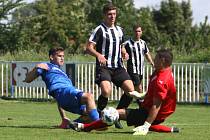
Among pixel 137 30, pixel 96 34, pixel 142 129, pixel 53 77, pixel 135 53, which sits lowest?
pixel 142 129

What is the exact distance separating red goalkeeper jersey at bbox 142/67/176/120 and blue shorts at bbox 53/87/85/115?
1.10m

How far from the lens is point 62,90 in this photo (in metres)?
11.3

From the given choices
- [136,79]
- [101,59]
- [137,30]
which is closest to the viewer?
[101,59]

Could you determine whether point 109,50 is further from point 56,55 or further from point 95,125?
point 95,125

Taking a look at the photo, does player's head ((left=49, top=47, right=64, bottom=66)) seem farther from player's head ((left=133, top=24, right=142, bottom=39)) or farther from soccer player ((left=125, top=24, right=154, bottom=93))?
soccer player ((left=125, top=24, right=154, bottom=93))

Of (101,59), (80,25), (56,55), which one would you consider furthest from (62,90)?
(80,25)

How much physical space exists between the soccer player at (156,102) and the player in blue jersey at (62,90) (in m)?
0.42

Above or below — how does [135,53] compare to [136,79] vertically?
above

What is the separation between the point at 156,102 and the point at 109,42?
2356 millimetres

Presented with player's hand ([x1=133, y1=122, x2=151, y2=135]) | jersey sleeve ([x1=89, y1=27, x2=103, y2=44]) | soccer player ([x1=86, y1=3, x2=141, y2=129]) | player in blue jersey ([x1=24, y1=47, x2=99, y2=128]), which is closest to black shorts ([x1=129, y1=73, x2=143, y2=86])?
soccer player ([x1=86, y1=3, x2=141, y2=129])

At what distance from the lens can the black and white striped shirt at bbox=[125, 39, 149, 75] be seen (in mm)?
16438

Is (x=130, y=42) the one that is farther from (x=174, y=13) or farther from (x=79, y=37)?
(x=174, y=13)

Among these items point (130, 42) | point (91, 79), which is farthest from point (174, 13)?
point (130, 42)

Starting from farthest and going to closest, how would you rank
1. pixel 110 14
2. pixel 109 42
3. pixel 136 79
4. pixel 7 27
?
pixel 7 27
pixel 136 79
pixel 109 42
pixel 110 14
